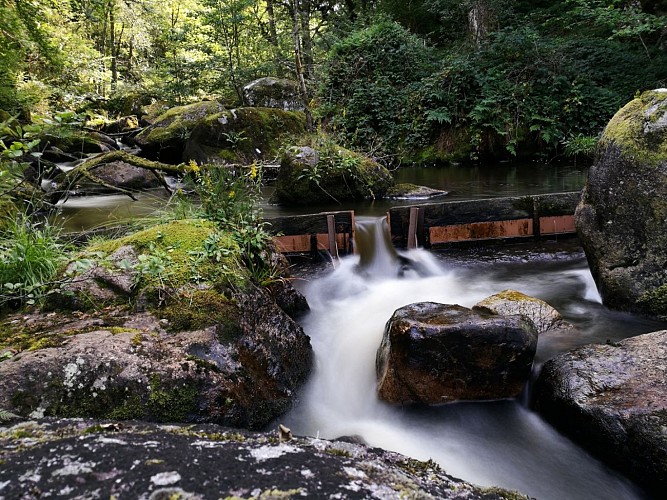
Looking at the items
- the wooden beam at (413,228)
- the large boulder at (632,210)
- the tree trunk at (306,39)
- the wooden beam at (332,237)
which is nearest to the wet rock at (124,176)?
the wooden beam at (332,237)

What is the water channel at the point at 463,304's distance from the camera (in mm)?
2844

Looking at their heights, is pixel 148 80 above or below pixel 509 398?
above

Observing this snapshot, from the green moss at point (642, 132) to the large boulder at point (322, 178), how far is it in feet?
15.4

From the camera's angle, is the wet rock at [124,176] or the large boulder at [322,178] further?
the wet rock at [124,176]

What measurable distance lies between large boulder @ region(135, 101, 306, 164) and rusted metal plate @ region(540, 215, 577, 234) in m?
6.91

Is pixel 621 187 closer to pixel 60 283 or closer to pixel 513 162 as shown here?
pixel 60 283

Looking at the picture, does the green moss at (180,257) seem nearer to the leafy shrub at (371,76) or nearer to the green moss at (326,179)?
the green moss at (326,179)

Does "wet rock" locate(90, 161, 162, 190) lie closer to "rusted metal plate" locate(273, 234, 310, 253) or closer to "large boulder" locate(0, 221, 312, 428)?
"rusted metal plate" locate(273, 234, 310, 253)

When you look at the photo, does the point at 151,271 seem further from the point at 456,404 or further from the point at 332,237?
the point at 332,237

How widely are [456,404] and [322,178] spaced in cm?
577

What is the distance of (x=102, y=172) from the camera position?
397 inches

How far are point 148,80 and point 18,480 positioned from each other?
2470cm

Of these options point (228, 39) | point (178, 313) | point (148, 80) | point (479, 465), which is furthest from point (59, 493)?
point (148, 80)

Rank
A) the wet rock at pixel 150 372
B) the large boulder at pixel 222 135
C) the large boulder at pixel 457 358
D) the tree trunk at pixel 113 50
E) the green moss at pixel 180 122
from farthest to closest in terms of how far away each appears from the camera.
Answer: the tree trunk at pixel 113 50 → the green moss at pixel 180 122 → the large boulder at pixel 222 135 → the large boulder at pixel 457 358 → the wet rock at pixel 150 372
